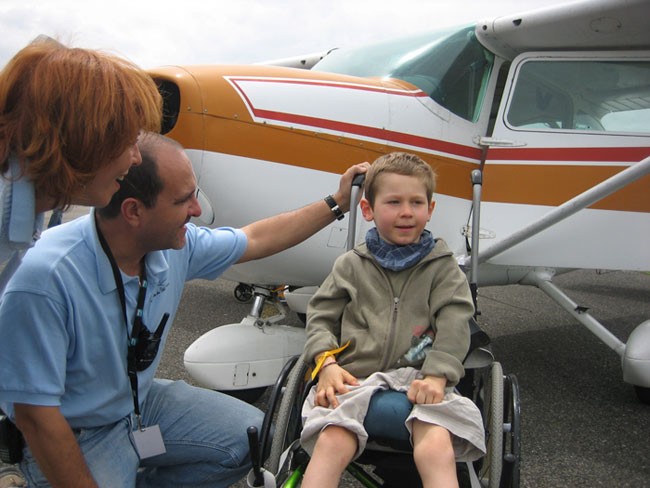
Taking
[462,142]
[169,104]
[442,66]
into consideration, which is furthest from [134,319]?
[442,66]

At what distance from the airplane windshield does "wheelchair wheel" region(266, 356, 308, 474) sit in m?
2.08

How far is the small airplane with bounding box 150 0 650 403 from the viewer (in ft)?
8.57

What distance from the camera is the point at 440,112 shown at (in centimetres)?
320

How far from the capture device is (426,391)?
144 centimetres

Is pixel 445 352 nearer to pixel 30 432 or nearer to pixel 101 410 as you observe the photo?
pixel 101 410

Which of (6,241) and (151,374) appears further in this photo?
(151,374)

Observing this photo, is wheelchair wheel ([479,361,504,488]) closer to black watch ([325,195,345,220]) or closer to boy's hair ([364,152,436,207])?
boy's hair ([364,152,436,207])

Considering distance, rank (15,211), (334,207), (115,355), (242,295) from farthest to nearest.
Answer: (242,295) < (334,207) < (115,355) < (15,211)

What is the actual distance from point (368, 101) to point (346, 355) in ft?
5.54

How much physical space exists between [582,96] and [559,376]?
75.9 inches

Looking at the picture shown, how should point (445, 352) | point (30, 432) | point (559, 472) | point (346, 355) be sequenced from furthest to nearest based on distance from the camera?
point (559, 472), point (346, 355), point (445, 352), point (30, 432)

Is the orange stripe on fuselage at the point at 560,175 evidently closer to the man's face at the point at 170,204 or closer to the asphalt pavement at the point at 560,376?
the asphalt pavement at the point at 560,376

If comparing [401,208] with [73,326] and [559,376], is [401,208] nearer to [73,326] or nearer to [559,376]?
[73,326]

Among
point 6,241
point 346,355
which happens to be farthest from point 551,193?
point 6,241
